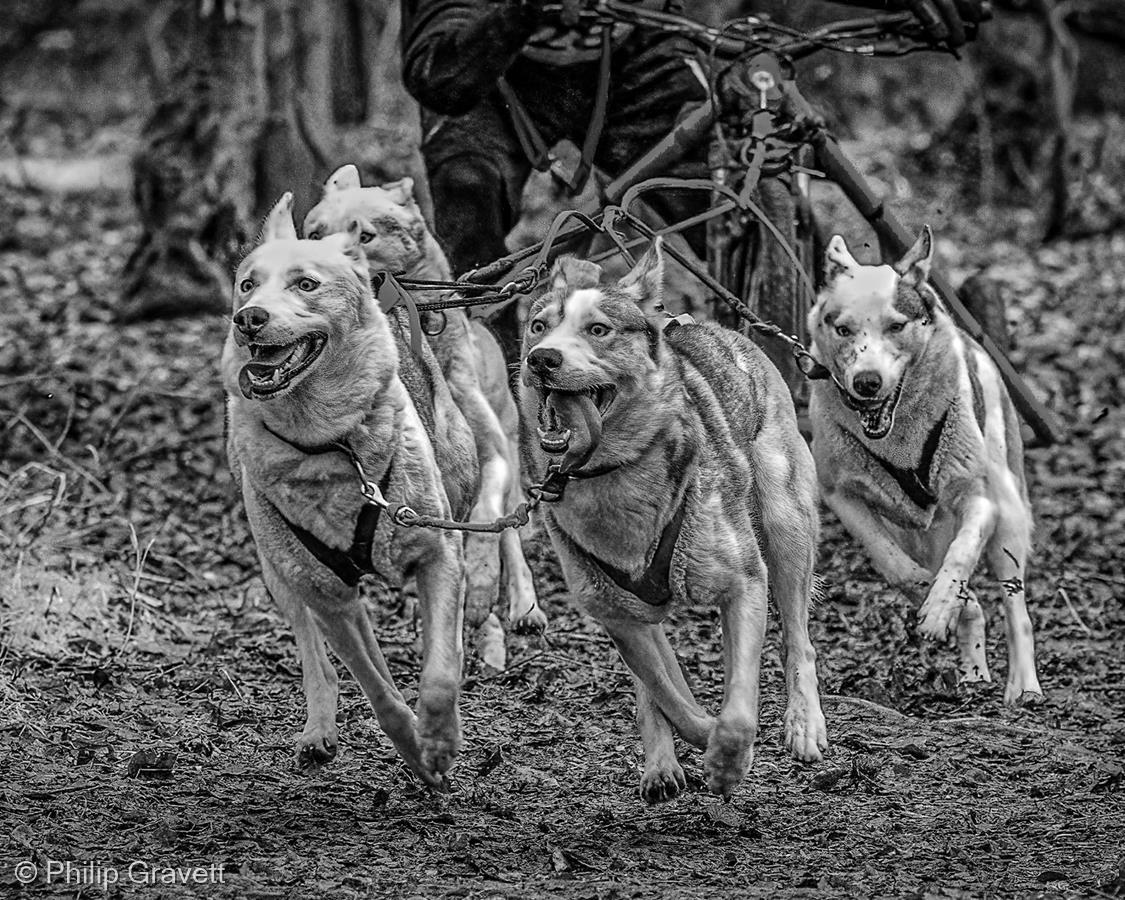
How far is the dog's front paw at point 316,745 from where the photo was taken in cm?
533

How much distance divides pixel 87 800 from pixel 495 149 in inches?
140

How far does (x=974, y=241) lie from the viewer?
16.3m

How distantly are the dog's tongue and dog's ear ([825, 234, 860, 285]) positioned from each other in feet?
6.98

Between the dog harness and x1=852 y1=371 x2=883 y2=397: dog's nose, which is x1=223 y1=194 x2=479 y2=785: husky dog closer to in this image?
the dog harness

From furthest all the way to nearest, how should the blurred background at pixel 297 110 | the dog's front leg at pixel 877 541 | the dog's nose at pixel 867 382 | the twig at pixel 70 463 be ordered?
the blurred background at pixel 297 110 → the twig at pixel 70 463 → the dog's front leg at pixel 877 541 → the dog's nose at pixel 867 382

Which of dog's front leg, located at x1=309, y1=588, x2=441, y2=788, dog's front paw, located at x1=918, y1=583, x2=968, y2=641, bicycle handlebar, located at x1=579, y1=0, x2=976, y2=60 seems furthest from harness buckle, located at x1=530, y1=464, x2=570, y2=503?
bicycle handlebar, located at x1=579, y1=0, x2=976, y2=60

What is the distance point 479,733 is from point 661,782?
3.38 feet

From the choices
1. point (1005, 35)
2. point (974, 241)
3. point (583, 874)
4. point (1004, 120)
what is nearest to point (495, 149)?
point (583, 874)

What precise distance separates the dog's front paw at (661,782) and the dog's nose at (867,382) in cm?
165

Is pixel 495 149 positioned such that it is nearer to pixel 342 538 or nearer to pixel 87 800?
pixel 342 538

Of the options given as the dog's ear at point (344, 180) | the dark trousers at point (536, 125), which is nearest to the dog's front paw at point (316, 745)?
the dog's ear at point (344, 180)

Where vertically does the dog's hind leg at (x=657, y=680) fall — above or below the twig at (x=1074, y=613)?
above

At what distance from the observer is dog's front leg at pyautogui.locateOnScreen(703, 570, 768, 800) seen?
4.55 m

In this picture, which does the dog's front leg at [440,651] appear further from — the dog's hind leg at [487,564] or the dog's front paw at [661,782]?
the dog's hind leg at [487,564]
